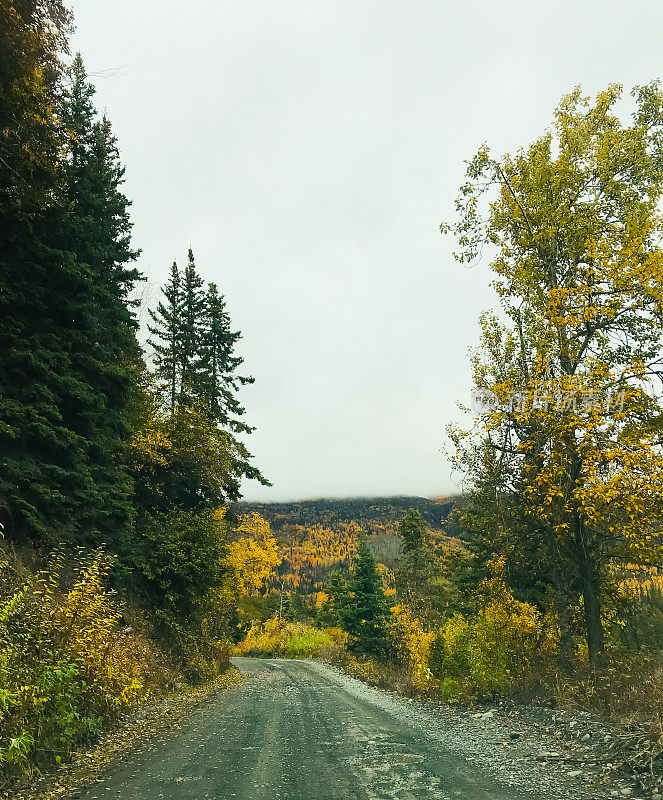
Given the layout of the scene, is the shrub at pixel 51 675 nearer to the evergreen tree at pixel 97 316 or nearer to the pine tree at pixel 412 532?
the evergreen tree at pixel 97 316

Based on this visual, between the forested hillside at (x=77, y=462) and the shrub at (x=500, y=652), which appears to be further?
the shrub at (x=500, y=652)

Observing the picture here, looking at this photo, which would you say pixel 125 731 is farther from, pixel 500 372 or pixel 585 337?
pixel 585 337

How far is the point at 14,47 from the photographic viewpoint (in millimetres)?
8281

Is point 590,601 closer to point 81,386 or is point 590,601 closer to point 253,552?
point 81,386

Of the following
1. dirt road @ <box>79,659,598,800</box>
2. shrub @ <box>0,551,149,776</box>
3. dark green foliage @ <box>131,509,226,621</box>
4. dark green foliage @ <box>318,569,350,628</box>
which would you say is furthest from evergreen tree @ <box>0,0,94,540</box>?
dark green foliage @ <box>318,569,350,628</box>

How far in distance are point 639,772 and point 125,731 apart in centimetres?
834

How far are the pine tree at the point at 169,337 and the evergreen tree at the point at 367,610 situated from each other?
1401cm

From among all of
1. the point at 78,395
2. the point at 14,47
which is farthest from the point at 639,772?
the point at 14,47

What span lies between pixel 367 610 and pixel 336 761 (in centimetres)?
2048

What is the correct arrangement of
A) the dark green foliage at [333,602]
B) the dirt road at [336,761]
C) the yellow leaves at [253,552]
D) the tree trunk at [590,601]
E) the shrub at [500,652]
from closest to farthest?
the dirt road at [336,761], the tree trunk at [590,601], the shrub at [500,652], the yellow leaves at [253,552], the dark green foliage at [333,602]

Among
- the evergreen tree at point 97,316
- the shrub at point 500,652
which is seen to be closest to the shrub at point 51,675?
the evergreen tree at point 97,316

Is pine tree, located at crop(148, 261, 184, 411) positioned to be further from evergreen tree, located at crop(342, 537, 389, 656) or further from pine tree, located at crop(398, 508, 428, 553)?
pine tree, located at crop(398, 508, 428, 553)

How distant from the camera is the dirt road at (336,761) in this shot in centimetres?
600

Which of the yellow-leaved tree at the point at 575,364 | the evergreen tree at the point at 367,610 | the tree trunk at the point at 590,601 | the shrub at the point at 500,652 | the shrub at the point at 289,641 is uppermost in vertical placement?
the yellow-leaved tree at the point at 575,364
